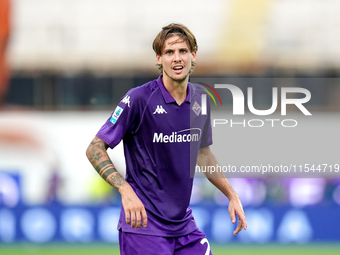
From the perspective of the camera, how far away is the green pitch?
7664 millimetres

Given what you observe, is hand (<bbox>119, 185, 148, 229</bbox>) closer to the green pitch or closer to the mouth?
the mouth

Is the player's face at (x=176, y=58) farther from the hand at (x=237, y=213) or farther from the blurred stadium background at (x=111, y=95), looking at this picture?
the blurred stadium background at (x=111, y=95)

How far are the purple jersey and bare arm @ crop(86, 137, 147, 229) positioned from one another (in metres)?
0.07

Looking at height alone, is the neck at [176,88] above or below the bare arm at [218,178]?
above

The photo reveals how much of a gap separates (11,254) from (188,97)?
17.2 ft

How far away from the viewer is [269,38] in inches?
390

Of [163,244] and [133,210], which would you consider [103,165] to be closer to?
[133,210]

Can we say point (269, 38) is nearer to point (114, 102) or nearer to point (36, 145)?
point (114, 102)

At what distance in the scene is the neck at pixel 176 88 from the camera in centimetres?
323

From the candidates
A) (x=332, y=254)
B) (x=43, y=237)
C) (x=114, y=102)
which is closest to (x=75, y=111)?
(x=114, y=102)

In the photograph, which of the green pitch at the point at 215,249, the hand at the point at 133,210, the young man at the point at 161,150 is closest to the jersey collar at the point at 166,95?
the young man at the point at 161,150

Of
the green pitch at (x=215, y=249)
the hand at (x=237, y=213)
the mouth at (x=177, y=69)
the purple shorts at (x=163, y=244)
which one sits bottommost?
the green pitch at (x=215, y=249)

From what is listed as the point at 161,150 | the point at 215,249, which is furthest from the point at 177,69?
the point at 215,249

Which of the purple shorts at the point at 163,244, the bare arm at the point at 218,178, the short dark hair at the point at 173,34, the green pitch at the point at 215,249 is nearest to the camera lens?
the purple shorts at the point at 163,244
